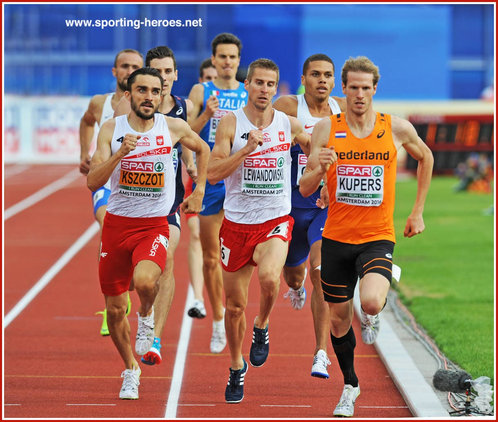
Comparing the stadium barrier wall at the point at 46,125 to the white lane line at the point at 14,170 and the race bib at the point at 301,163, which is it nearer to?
the white lane line at the point at 14,170

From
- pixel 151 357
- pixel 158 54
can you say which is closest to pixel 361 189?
pixel 151 357

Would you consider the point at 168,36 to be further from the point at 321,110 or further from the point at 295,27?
the point at 321,110

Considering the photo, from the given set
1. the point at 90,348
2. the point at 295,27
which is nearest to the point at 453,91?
the point at 295,27

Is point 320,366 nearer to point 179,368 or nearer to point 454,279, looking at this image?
point 179,368

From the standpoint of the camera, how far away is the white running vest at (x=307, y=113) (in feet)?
27.6

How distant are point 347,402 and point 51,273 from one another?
836 cm

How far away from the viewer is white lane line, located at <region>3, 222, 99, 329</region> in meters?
12.0

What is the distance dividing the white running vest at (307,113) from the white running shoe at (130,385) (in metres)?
2.23

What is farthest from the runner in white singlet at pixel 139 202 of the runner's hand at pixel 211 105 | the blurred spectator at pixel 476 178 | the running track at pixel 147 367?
the blurred spectator at pixel 476 178

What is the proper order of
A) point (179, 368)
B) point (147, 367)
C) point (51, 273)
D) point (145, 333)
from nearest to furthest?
1. point (145, 333)
2. point (179, 368)
3. point (147, 367)
4. point (51, 273)

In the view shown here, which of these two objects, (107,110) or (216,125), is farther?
(216,125)

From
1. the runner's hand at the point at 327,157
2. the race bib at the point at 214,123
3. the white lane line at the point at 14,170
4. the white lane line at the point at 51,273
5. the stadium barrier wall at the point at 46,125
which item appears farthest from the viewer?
the stadium barrier wall at the point at 46,125

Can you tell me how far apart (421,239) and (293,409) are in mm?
11956

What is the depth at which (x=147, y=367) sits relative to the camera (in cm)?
929
